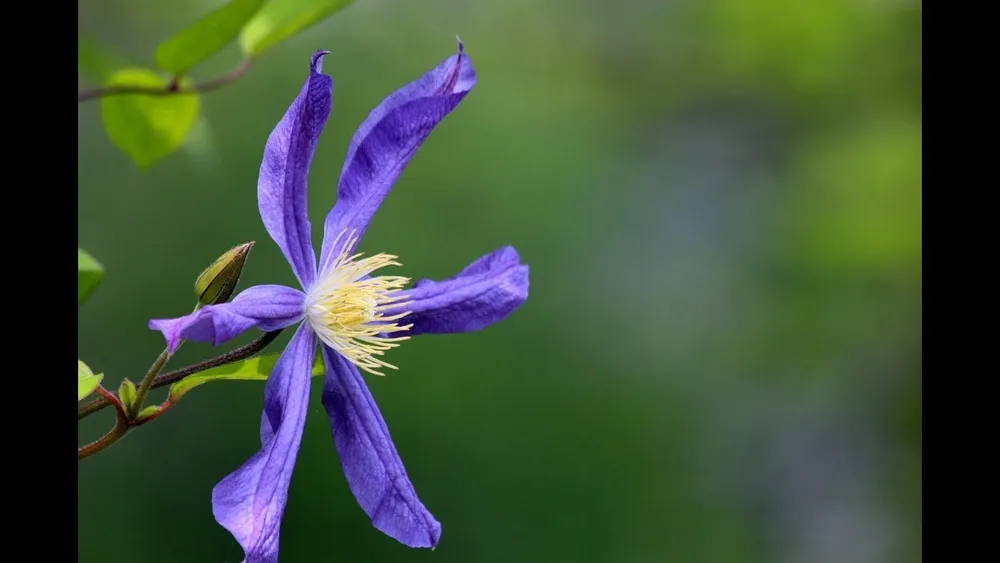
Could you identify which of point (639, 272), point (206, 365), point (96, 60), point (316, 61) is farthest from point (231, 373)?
point (639, 272)

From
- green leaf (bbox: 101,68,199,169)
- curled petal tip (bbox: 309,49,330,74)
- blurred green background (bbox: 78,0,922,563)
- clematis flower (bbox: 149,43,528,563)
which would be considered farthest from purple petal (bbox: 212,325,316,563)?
blurred green background (bbox: 78,0,922,563)

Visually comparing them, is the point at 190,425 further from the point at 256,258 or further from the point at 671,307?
the point at 671,307

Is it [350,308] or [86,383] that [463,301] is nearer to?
[350,308]

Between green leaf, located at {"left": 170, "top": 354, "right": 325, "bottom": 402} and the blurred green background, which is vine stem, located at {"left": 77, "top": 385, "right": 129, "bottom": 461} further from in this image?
the blurred green background

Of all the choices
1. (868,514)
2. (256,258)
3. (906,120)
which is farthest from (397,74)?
(868,514)

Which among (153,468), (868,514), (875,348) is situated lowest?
(868,514)
